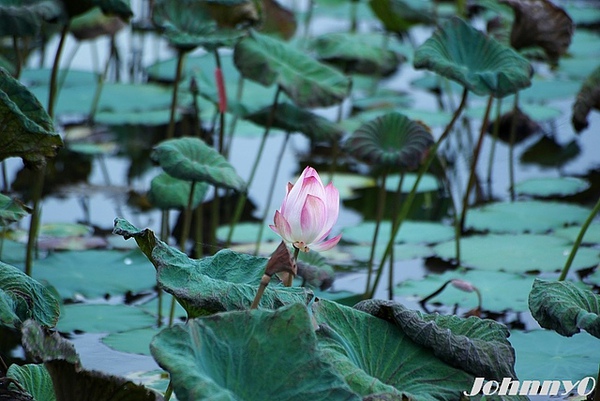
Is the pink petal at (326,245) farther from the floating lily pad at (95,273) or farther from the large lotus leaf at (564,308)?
the floating lily pad at (95,273)

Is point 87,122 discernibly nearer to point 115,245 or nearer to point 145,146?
point 145,146

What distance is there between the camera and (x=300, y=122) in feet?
10.3

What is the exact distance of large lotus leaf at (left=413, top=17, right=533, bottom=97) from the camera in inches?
95.0

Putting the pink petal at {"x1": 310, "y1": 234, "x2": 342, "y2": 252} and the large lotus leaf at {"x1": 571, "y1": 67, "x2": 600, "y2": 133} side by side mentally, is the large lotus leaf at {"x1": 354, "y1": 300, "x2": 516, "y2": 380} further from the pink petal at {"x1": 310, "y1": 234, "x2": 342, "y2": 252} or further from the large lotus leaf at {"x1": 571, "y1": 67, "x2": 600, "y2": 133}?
the large lotus leaf at {"x1": 571, "y1": 67, "x2": 600, "y2": 133}

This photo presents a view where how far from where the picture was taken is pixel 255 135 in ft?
15.5

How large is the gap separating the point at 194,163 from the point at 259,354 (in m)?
1.03

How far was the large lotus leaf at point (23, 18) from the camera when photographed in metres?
2.38

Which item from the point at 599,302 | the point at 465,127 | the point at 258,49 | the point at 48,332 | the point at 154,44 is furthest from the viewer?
the point at 154,44

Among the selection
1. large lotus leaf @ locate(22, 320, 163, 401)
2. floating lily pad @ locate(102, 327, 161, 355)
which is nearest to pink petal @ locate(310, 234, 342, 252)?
large lotus leaf @ locate(22, 320, 163, 401)

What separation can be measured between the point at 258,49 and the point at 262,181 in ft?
4.33

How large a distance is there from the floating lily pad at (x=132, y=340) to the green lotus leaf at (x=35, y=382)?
816 millimetres

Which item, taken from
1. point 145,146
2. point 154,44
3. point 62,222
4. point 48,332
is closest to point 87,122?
point 145,146

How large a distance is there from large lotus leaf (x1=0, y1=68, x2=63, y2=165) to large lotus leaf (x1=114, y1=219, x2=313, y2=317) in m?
0.46

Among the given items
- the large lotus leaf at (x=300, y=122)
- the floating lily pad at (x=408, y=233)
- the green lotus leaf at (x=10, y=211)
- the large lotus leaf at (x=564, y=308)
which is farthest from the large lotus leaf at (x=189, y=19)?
the large lotus leaf at (x=564, y=308)
